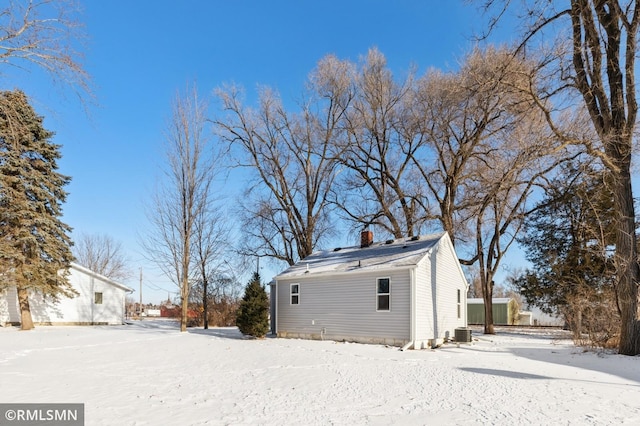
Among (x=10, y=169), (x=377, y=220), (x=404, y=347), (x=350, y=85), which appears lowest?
(x=404, y=347)

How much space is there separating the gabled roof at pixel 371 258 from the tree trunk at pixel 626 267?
221 inches

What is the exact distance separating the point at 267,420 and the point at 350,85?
71.4ft

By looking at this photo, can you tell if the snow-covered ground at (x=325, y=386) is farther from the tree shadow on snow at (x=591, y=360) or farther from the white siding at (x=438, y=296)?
the white siding at (x=438, y=296)

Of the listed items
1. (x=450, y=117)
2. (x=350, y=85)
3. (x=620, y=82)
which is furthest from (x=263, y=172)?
(x=620, y=82)

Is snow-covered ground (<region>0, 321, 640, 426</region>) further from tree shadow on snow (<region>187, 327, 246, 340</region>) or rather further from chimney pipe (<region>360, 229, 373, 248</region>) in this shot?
chimney pipe (<region>360, 229, 373, 248</region>)

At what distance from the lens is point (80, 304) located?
2559 centimetres

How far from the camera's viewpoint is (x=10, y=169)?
2047 centimetres

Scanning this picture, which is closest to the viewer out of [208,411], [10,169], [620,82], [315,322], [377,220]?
[208,411]

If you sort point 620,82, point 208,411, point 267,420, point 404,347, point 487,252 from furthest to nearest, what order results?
point 487,252 → point 404,347 → point 620,82 → point 208,411 → point 267,420

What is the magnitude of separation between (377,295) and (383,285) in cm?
42

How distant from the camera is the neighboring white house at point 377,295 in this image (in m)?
13.9

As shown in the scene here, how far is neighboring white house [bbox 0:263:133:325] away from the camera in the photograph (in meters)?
23.3

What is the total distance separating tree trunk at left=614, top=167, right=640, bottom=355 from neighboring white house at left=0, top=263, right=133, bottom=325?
2625cm

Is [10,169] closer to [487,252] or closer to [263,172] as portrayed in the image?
[263,172]
